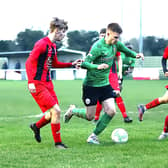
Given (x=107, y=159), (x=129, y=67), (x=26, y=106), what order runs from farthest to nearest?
(x=26, y=106)
(x=129, y=67)
(x=107, y=159)

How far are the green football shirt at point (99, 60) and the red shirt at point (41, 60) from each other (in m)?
0.50

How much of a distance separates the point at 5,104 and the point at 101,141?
7.69 metres

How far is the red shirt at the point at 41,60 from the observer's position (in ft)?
20.3

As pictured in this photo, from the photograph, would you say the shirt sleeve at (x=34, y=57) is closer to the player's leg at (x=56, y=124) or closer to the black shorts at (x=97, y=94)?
the player's leg at (x=56, y=124)

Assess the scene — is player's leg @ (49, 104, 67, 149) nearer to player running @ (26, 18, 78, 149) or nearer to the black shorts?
player running @ (26, 18, 78, 149)

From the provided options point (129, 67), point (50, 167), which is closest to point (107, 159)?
point (50, 167)

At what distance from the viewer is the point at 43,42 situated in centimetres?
622

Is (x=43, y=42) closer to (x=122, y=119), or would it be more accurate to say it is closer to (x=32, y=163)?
(x=32, y=163)

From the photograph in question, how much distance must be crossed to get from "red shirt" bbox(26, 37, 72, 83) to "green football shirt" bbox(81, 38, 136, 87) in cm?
50

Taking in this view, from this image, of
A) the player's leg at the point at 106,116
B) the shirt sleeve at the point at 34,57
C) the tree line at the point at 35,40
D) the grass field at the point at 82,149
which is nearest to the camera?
the grass field at the point at 82,149

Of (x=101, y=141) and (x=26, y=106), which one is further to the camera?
(x=26, y=106)

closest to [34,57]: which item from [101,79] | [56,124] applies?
[56,124]

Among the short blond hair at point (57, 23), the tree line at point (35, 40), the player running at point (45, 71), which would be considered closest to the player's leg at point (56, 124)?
the player running at point (45, 71)

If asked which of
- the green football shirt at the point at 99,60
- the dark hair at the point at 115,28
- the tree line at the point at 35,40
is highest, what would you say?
the tree line at the point at 35,40
